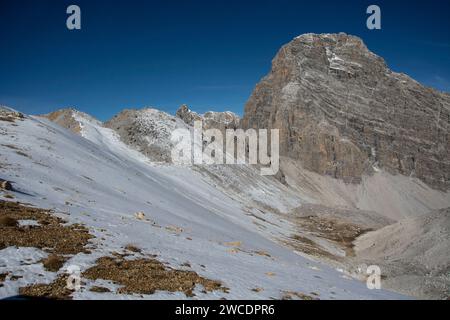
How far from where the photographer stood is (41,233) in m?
19.8

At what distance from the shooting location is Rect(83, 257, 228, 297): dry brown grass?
16.3 meters

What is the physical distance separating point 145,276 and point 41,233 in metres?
6.56

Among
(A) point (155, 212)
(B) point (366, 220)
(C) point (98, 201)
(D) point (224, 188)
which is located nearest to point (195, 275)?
(C) point (98, 201)

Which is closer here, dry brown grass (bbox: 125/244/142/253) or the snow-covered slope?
the snow-covered slope

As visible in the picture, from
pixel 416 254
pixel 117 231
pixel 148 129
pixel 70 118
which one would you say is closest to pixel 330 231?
pixel 416 254

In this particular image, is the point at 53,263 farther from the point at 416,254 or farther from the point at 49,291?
the point at 416,254

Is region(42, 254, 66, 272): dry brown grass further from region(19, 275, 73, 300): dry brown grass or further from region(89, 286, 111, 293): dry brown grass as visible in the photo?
region(89, 286, 111, 293): dry brown grass

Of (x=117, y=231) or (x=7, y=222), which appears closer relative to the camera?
(x=7, y=222)

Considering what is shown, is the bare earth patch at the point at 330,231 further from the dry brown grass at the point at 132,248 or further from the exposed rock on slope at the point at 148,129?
the dry brown grass at the point at 132,248

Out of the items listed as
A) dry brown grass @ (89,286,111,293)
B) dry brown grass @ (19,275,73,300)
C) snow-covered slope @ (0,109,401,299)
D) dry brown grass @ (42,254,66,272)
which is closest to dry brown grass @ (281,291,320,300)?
snow-covered slope @ (0,109,401,299)

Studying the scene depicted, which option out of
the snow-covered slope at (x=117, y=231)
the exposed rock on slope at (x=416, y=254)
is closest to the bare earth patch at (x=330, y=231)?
the exposed rock on slope at (x=416, y=254)

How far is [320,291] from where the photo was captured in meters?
22.6

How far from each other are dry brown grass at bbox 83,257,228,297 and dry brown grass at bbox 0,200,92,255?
219cm
